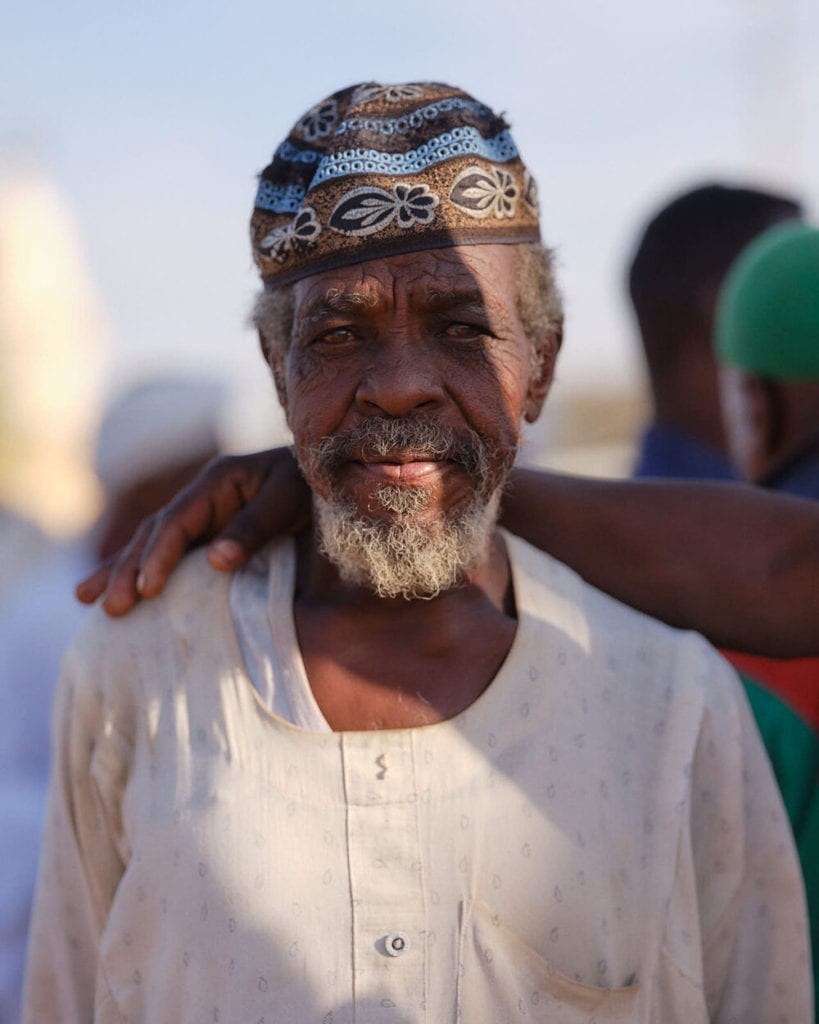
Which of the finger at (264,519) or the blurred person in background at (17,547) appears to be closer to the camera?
the finger at (264,519)

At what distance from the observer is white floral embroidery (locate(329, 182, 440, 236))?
82.9 inches

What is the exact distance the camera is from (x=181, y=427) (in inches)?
199

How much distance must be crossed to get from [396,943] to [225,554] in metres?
0.77

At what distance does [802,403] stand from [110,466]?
2.84 meters

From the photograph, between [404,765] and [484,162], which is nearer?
[404,765]

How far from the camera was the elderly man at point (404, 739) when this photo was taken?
1.99 metres

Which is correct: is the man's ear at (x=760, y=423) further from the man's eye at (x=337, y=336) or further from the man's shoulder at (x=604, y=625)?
the man's eye at (x=337, y=336)

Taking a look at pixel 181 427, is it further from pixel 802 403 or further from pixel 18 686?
pixel 802 403

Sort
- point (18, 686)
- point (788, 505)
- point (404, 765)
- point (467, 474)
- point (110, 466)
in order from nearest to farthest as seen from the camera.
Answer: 1. point (404, 765)
2. point (467, 474)
3. point (788, 505)
4. point (18, 686)
5. point (110, 466)

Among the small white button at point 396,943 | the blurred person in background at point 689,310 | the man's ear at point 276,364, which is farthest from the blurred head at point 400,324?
the blurred person in background at point 689,310

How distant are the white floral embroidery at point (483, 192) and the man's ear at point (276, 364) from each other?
47cm

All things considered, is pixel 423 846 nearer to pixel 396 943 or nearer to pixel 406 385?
pixel 396 943

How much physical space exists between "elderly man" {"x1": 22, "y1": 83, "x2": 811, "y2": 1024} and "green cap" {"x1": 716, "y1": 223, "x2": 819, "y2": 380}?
45.3 inches

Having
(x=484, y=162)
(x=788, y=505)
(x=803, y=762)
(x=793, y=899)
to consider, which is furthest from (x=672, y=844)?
(x=484, y=162)
